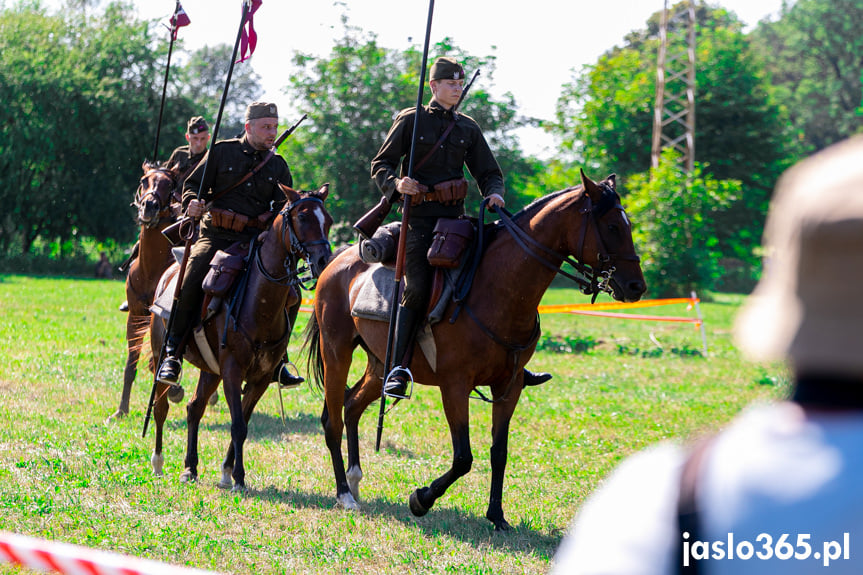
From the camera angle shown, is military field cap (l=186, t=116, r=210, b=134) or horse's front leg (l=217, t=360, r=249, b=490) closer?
horse's front leg (l=217, t=360, r=249, b=490)

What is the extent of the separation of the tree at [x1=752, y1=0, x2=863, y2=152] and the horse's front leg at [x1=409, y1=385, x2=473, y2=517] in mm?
57084

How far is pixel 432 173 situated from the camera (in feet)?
24.9

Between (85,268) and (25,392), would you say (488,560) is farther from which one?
(85,268)

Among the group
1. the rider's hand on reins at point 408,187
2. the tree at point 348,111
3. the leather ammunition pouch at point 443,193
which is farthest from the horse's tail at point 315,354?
the tree at point 348,111

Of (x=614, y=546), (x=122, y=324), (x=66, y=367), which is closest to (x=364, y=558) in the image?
(x=614, y=546)

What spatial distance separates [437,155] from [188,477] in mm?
3366

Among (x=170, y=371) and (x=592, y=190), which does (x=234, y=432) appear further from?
(x=592, y=190)

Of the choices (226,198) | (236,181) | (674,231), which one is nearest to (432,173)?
(236,181)

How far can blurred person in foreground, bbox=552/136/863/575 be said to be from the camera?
48.9 inches

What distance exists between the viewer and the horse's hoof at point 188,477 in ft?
26.3

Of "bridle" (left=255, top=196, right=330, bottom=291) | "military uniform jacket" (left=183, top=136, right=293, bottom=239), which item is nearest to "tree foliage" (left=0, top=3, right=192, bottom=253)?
"military uniform jacket" (left=183, top=136, right=293, bottom=239)

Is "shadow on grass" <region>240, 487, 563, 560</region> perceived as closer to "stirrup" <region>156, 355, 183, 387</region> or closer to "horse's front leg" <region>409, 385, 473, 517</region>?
"horse's front leg" <region>409, 385, 473, 517</region>

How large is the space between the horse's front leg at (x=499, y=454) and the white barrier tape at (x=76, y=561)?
14.4ft

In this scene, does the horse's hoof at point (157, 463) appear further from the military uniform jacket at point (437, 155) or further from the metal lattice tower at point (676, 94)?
the metal lattice tower at point (676, 94)
